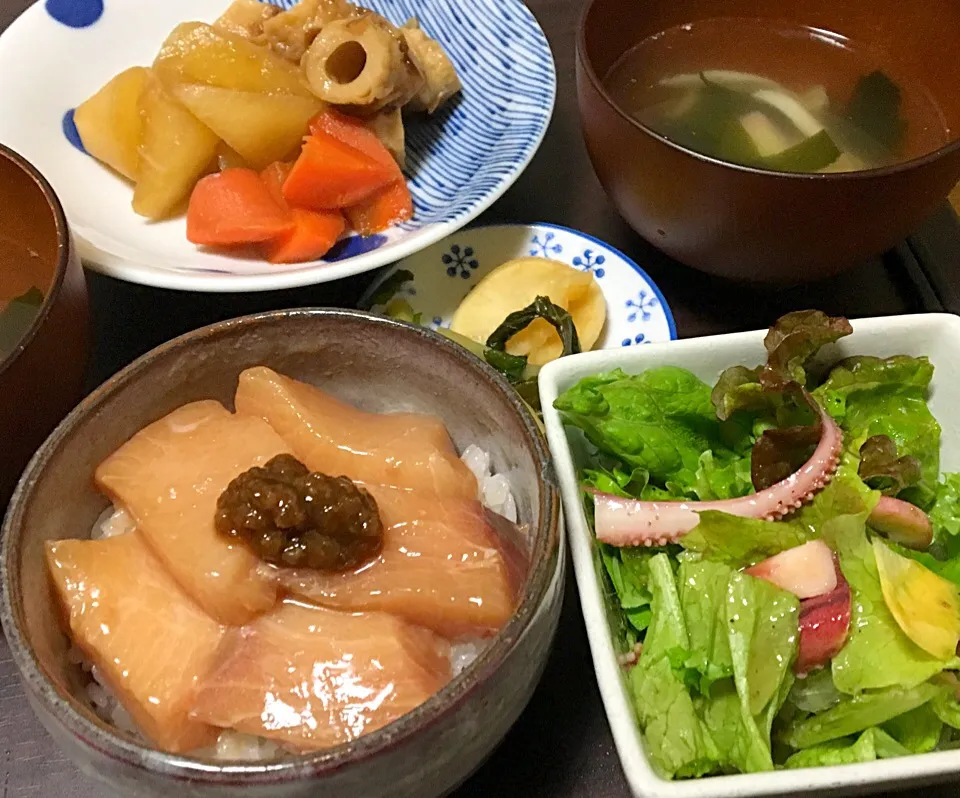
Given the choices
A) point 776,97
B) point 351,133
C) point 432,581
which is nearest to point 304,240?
point 351,133

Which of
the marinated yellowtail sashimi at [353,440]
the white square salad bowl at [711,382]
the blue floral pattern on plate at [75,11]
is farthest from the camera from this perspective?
the blue floral pattern on plate at [75,11]

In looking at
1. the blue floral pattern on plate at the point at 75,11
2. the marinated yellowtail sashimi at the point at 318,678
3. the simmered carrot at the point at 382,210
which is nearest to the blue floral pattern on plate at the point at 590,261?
the simmered carrot at the point at 382,210

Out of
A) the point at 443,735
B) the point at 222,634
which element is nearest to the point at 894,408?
the point at 443,735

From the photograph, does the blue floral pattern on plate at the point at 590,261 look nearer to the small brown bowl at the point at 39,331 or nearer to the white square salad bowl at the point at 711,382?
the white square salad bowl at the point at 711,382

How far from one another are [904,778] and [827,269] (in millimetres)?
743

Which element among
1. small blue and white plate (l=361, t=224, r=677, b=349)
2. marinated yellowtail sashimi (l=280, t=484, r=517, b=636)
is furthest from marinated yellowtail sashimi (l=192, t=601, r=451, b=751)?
small blue and white plate (l=361, t=224, r=677, b=349)

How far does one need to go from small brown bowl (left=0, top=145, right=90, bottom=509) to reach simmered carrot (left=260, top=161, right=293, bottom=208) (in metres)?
0.41

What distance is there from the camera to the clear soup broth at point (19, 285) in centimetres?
120

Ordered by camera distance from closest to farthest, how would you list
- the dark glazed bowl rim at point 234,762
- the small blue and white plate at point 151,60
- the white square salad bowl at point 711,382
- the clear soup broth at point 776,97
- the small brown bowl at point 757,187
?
the dark glazed bowl rim at point 234,762
the white square salad bowl at point 711,382
the small brown bowl at point 757,187
the small blue and white plate at point 151,60
the clear soup broth at point 776,97

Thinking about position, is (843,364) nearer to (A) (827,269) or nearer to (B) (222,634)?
(A) (827,269)

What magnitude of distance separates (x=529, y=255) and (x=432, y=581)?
2.75 feet

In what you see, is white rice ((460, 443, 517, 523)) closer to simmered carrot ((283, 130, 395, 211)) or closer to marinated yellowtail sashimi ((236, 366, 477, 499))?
marinated yellowtail sashimi ((236, 366, 477, 499))

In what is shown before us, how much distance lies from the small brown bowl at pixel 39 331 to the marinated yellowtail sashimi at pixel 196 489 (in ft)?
0.44

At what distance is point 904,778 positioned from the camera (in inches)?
31.9
